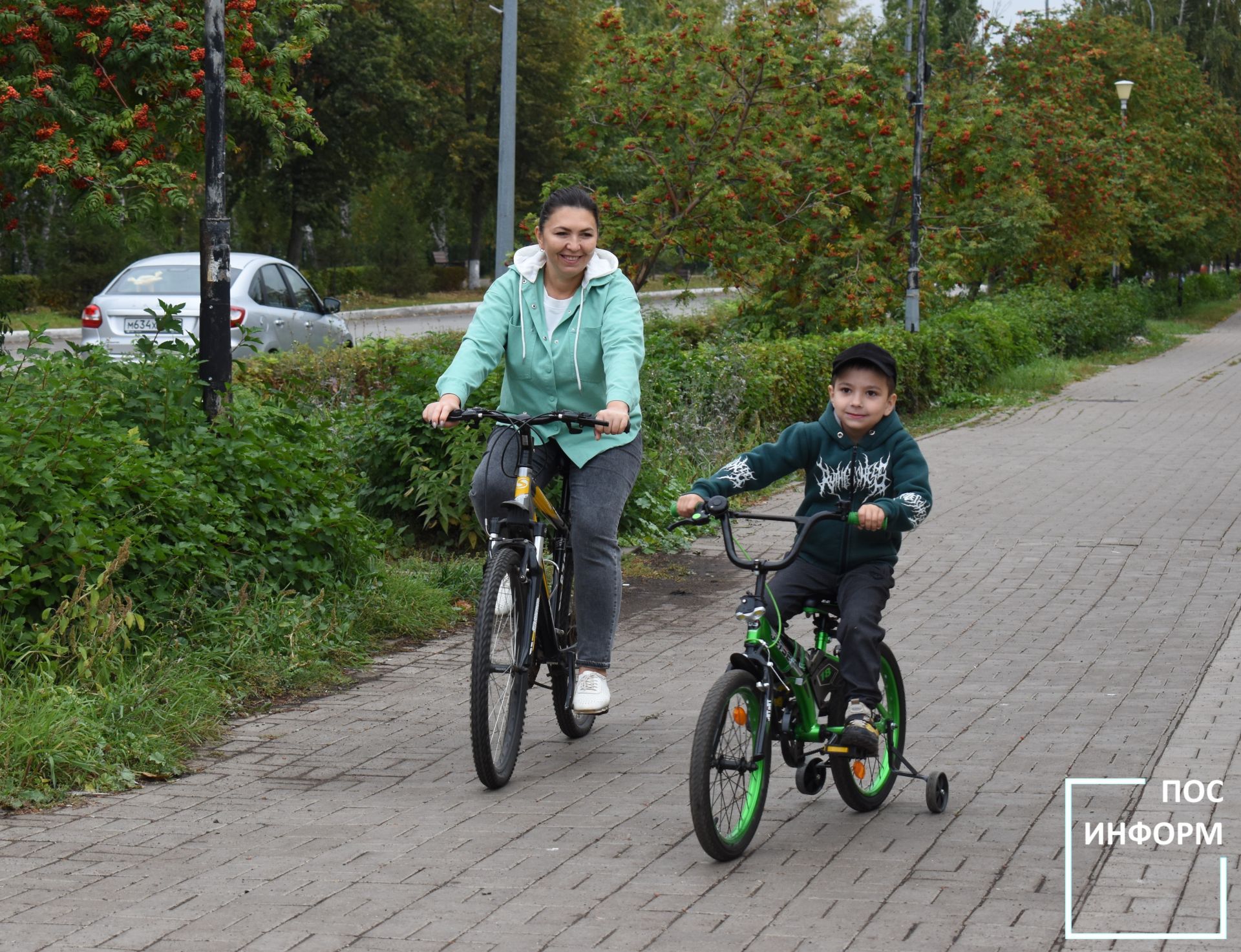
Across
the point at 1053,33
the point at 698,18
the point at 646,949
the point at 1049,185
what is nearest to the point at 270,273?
the point at 698,18

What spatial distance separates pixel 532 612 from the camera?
202 inches

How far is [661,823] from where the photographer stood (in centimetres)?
474

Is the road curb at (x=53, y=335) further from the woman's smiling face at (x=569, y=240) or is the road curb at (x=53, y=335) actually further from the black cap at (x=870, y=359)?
the black cap at (x=870, y=359)

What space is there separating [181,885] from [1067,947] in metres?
2.17

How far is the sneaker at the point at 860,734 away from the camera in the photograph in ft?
14.8

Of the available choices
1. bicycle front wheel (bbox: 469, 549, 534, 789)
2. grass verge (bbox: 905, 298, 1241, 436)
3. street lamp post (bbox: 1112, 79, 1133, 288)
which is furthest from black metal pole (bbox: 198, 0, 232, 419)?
street lamp post (bbox: 1112, 79, 1133, 288)

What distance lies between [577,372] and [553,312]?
8.4 inches

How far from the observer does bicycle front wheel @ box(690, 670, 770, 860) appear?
13.6 feet

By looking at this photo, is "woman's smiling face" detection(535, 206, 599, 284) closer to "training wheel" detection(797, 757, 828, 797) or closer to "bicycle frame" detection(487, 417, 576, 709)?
"bicycle frame" detection(487, 417, 576, 709)

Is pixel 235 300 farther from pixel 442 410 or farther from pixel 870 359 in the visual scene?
pixel 870 359

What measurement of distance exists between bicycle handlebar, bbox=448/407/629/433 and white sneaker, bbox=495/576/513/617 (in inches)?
18.9

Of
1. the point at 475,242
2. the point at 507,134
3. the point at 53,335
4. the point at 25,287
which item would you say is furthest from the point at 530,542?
the point at 475,242

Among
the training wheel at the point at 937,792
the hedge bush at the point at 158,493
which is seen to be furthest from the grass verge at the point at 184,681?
the training wheel at the point at 937,792

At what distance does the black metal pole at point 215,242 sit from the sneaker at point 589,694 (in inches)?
101
